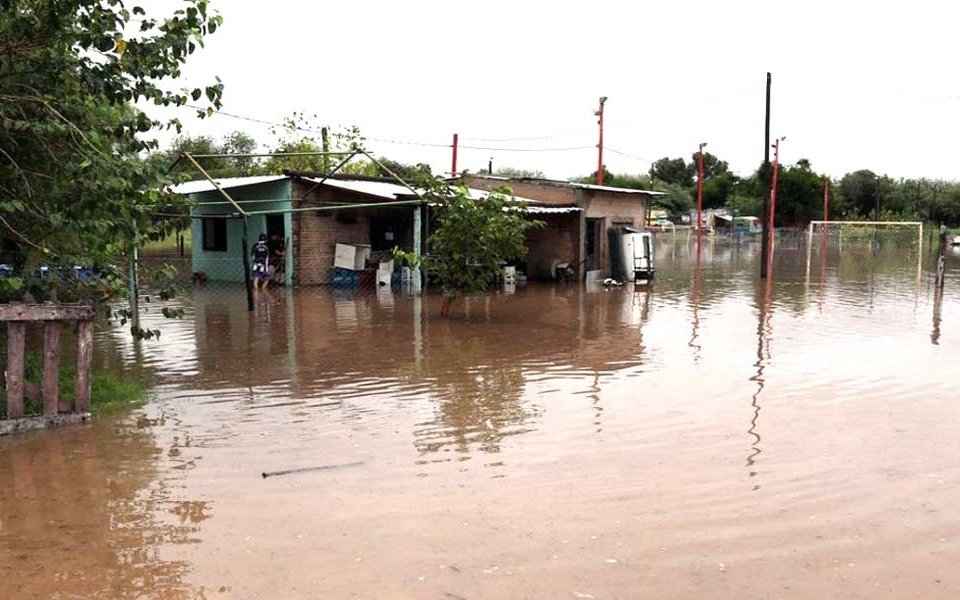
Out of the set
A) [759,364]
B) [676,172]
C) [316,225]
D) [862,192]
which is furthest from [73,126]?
[676,172]

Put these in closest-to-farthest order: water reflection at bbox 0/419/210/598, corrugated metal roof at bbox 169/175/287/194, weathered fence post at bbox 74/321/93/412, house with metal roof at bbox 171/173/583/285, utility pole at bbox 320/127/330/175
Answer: water reflection at bbox 0/419/210/598 → weathered fence post at bbox 74/321/93/412 → corrugated metal roof at bbox 169/175/287/194 → house with metal roof at bbox 171/173/583/285 → utility pole at bbox 320/127/330/175

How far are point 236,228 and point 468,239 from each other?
11.3 m

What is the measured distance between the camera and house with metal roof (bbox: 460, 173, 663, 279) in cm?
2653

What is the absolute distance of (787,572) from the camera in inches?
185

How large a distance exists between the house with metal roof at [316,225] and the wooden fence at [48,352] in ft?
45.5

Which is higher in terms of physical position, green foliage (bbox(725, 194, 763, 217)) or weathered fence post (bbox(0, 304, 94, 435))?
green foliage (bbox(725, 194, 763, 217))

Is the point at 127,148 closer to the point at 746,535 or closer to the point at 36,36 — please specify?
the point at 36,36

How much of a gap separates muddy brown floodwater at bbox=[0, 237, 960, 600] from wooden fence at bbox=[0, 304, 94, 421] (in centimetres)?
31

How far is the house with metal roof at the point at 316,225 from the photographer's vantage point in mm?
22672

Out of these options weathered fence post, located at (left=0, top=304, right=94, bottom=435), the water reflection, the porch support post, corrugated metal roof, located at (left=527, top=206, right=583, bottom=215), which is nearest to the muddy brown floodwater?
the water reflection

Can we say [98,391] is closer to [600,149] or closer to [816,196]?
[600,149]

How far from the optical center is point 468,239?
15.9 m

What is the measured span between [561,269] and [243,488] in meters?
20.8

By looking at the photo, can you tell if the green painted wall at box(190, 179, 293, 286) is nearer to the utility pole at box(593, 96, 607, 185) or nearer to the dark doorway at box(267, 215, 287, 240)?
the dark doorway at box(267, 215, 287, 240)
